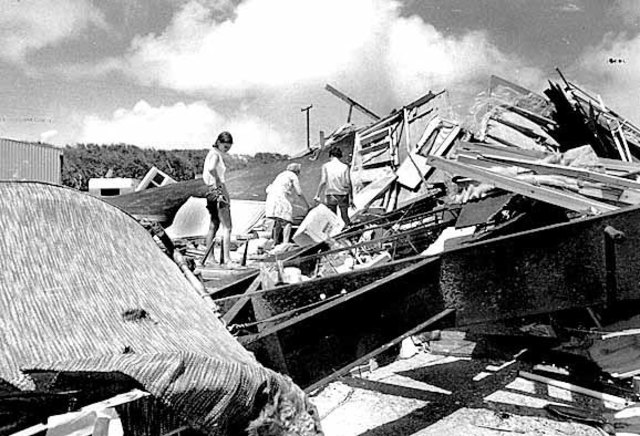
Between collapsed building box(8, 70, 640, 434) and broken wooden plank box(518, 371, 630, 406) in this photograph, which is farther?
broken wooden plank box(518, 371, 630, 406)

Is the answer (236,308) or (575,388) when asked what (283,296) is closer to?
(236,308)

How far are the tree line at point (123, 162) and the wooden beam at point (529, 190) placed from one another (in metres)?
24.6

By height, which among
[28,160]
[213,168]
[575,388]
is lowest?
[575,388]

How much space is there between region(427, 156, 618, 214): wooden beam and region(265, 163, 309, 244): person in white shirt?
571cm

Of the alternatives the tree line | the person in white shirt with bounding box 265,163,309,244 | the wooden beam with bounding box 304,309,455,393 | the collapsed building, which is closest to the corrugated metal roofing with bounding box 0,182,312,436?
the collapsed building

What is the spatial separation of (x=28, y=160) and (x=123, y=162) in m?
4.92

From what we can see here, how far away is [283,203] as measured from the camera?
1031 centimetres

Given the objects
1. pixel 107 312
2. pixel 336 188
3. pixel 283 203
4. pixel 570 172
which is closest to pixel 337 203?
pixel 336 188

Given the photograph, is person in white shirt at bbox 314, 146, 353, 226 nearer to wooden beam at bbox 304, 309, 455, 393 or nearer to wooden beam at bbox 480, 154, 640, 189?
wooden beam at bbox 480, 154, 640, 189

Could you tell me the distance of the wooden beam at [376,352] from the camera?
313 cm

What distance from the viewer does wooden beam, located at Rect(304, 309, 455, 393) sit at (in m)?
3.13

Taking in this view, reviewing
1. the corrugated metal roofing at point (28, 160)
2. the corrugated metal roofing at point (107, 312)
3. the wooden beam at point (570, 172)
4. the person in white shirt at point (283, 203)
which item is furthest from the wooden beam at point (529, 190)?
the corrugated metal roofing at point (28, 160)

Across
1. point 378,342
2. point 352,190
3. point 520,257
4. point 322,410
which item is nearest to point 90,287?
point 378,342

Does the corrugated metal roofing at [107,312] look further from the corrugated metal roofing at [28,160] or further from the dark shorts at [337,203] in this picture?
the corrugated metal roofing at [28,160]
